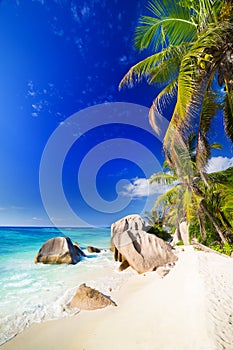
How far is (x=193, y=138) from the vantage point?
11.1 m

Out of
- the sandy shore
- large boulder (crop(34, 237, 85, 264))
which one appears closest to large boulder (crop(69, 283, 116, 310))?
the sandy shore

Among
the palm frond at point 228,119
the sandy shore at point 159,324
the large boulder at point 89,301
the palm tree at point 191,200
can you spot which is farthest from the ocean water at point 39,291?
the palm frond at point 228,119

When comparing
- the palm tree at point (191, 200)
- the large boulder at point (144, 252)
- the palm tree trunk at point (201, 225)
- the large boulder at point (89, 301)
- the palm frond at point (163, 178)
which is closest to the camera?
the large boulder at point (89, 301)

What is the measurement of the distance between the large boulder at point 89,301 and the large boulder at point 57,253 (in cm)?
616

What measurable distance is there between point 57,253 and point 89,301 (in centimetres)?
675

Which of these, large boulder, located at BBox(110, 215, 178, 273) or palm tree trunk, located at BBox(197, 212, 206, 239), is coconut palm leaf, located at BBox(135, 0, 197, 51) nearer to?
large boulder, located at BBox(110, 215, 178, 273)

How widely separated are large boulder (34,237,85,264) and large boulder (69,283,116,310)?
6156 millimetres

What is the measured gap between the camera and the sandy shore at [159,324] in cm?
216

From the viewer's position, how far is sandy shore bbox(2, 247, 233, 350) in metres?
2.16

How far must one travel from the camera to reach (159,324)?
2.62 m

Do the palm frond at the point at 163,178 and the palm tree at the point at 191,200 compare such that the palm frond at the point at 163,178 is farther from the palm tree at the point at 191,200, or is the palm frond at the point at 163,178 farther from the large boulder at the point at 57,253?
the large boulder at the point at 57,253

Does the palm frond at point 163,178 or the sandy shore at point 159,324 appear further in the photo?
the palm frond at point 163,178

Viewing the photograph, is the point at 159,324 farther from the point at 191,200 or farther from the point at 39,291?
the point at 191,200

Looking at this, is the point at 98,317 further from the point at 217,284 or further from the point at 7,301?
the point at 7,301
